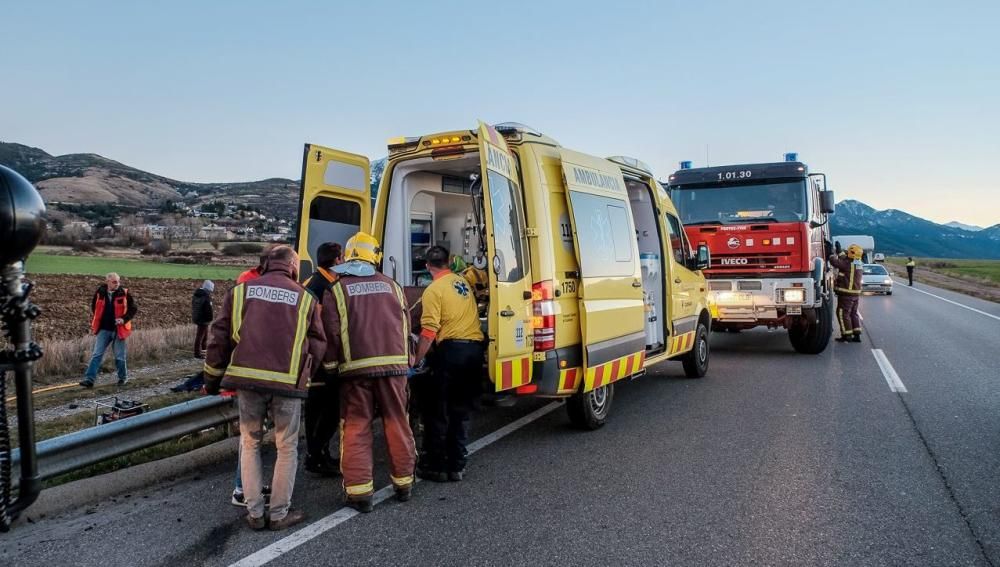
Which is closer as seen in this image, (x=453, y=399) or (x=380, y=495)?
(x=380, y=495)

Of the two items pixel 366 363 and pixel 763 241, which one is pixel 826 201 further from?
pixel 366 363

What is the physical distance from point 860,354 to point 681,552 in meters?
9.40

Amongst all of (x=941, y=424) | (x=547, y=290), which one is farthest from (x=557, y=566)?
(x=941, y=424)

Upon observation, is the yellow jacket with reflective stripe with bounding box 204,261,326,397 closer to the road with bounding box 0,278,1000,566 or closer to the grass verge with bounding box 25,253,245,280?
the road with bounding box 0,278,1000,566

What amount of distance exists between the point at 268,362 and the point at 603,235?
340cm

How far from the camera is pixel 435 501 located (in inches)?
180

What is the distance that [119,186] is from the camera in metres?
133

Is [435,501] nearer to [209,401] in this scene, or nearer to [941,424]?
[209,401]

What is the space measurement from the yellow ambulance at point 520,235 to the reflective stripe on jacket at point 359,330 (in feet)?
2.88

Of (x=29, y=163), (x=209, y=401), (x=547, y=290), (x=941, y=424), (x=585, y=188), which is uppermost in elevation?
(x=29, y=163)

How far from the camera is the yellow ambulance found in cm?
532

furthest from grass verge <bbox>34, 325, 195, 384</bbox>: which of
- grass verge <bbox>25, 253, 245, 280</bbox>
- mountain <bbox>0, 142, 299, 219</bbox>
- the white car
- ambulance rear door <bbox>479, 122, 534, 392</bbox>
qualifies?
mountain <bbox>0, 142, 299, 219</bbox>

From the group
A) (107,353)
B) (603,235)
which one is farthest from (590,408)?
(107,353)

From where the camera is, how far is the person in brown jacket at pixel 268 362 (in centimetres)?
405
